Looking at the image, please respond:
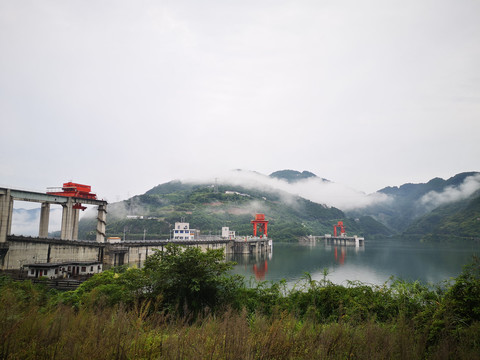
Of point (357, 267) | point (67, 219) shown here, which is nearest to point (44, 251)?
point (67, 219)

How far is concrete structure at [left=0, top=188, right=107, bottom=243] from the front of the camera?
119 feet

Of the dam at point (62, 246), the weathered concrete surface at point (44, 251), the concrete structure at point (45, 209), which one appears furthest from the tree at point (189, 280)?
the concrete structure at point (45, 209)

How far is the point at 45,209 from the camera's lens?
4572cm

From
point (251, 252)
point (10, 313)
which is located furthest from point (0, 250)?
point (251, 252)

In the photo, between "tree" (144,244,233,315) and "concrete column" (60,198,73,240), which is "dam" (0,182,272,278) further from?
"tree" (144,244,233,315)

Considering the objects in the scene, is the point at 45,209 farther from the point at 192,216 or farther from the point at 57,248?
the point at 192,216

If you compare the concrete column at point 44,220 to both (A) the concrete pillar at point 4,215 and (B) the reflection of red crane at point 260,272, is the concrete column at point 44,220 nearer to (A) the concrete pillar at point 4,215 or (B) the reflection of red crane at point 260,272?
(A) the concrete pillar at point 4,215

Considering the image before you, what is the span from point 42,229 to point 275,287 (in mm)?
47359

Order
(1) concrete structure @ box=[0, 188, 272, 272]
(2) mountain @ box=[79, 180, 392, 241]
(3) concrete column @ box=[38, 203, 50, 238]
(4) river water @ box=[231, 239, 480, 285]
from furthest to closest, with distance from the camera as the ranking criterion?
(2) mountain @ box=[79, 180, 392, 241] < (3) concrete column @ box=[38, 203, 50, 238] < (4) river water @ box=[231, 239, 480, 285] < (1) concrete structure @ box=[0, 188, 272, 272]

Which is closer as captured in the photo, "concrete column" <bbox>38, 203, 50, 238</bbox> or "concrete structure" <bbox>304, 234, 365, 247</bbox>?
"concrete column" <bbox>38, 203, 50, 238</bbox>

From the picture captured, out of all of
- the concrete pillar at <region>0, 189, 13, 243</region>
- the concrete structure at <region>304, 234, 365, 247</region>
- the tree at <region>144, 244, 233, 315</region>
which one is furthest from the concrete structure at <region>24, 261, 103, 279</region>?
the concrete structure at <region>304, 234, 365, 247</region>

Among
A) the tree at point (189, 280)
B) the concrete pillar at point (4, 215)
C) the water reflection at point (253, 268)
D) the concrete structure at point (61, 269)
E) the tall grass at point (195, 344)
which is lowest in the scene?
the water reflection at point (253, 268)

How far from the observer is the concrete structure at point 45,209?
3634 cm

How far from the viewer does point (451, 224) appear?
536 feet
